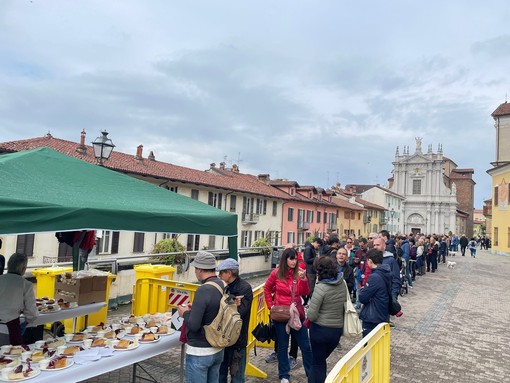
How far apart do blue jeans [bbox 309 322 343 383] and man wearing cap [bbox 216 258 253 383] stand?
2.78 feet

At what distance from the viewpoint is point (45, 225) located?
3729 mm

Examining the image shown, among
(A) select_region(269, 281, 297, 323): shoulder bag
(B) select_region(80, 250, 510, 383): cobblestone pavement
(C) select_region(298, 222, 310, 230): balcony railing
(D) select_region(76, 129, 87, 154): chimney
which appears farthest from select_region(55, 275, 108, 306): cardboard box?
(C) select_region(298, 222, 310, 230): balcony railing

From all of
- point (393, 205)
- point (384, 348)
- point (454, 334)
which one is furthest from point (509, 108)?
point (384, 348)

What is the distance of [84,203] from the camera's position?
4.19 meters

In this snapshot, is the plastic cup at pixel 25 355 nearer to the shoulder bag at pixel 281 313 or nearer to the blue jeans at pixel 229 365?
the blue jeans at pixel 229 365

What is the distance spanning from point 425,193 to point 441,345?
74.6 m

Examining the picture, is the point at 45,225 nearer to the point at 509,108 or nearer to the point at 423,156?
the point at 509,108

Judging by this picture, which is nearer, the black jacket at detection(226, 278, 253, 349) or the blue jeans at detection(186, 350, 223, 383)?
the blue jeans at detection(186, 350, 223, 383)

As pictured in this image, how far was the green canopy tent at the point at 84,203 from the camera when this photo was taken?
12.1 feet

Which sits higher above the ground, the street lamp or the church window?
the church window

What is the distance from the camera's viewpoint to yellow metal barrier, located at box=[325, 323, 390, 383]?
9.22 feet

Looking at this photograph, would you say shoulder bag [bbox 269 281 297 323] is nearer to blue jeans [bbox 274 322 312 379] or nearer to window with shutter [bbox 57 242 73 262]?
blue jeans [bbox 274 322 312 379]

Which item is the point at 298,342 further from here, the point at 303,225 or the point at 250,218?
the point at 303,225

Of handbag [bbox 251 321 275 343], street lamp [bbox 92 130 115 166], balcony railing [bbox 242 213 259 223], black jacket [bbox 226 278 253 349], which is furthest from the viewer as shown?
balcony railing [bbox 242 213 259 223]
